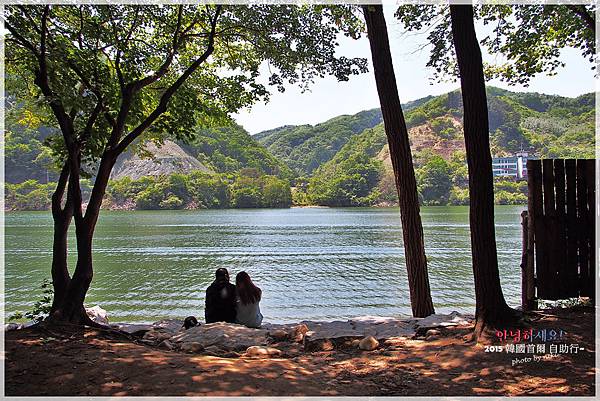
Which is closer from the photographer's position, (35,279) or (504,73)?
(504,73)

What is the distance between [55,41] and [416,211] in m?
4.63

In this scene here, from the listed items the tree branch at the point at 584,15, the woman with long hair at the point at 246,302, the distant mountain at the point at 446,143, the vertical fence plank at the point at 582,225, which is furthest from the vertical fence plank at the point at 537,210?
the distant mountain at the point at 446,143

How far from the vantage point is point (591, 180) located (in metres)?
4.94

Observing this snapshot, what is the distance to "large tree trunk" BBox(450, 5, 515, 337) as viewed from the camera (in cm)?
443

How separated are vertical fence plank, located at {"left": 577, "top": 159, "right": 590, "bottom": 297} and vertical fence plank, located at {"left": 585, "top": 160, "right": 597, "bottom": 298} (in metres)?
0.03

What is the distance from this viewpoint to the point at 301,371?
142 inches

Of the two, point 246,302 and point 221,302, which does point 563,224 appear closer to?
point 246,302

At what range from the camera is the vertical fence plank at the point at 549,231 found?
4941 millimetres

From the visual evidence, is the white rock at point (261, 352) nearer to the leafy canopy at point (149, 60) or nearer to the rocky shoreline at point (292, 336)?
the rocky shoreline at point (292, 336)

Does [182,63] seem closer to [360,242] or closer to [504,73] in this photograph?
[504,73]

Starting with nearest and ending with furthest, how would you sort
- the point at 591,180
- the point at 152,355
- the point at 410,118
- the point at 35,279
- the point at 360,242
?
the point at 152,355 → the point at 591,180 → the point at 35,279 → the point at 360,242 → the point at 410,118

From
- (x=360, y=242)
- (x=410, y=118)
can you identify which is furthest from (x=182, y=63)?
(x=410, y=118)

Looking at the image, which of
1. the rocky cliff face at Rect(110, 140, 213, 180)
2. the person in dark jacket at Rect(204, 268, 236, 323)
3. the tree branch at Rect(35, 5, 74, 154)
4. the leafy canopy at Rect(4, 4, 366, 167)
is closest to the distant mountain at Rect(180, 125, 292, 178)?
the rocky cliff face at Rect(110, 140, 213, 180)

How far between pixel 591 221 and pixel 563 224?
0.93ft
